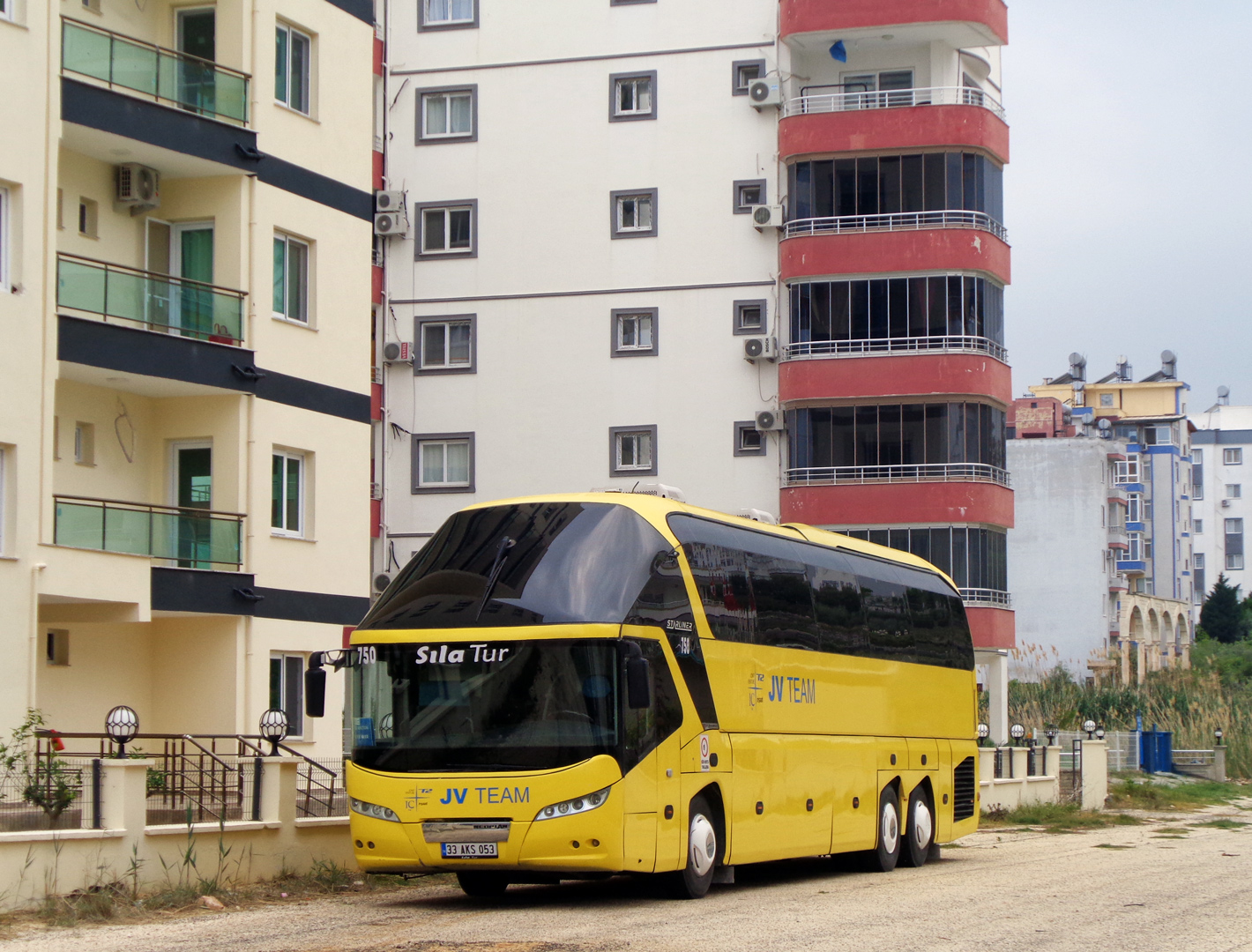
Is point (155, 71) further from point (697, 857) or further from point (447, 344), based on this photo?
point (447, 344)

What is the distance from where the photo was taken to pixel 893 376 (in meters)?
44.8

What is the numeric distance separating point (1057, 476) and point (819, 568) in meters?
64.9

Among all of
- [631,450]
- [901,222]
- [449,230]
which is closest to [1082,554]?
[631,450]

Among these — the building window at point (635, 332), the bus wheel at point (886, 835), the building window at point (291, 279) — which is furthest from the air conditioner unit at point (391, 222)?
the bus wheel at point (886, 835)

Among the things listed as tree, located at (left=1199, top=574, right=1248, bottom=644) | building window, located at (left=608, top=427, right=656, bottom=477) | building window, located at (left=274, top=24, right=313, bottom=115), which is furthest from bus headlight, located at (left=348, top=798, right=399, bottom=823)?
tree, located at (left=1199, top=574, right=1248, bottom=644)

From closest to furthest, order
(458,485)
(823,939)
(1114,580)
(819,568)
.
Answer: (823,939), (819,568), (458,485), (1114,580)

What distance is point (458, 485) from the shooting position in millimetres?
49000

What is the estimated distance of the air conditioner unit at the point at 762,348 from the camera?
46281 mm

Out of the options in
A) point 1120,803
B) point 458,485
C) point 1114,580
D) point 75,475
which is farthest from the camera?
point 1114,580

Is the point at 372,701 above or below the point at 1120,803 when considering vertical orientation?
above

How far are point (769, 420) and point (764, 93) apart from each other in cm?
839

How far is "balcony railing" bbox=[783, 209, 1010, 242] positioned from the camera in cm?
4509

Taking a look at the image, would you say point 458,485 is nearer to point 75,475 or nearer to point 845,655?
point 75,475

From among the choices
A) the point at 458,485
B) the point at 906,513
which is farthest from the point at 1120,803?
the point at 458,485
